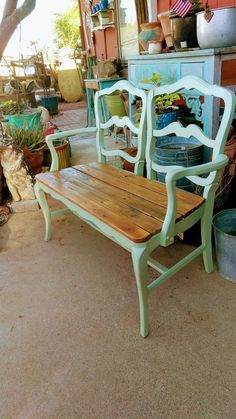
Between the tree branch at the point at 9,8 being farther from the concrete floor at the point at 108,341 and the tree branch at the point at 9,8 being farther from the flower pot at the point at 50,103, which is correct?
the flower pot at the point at 50,103

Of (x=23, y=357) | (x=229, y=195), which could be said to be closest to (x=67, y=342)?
(x=23, y=357)

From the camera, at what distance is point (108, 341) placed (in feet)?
4.36

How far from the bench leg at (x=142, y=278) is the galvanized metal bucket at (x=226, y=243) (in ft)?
1.75

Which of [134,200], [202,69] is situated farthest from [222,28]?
[134,200]

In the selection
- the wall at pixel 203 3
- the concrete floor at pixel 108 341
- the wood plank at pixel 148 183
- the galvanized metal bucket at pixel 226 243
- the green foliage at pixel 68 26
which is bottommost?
the concrete floor at pixel 108 341

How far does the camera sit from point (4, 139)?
2627 mm

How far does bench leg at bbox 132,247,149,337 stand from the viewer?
1.18m

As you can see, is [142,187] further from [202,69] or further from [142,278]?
[202,69]

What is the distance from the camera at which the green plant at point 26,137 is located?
104 inches

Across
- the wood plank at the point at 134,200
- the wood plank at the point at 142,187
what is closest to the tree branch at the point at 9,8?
the wood plank at the point at 142,187

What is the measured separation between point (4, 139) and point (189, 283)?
76.4 inches

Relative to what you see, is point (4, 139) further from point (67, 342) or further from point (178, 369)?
point (178, 369)

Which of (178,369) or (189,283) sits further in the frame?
(189,283)

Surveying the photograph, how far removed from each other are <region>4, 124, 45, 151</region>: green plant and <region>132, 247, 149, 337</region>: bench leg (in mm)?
1828
